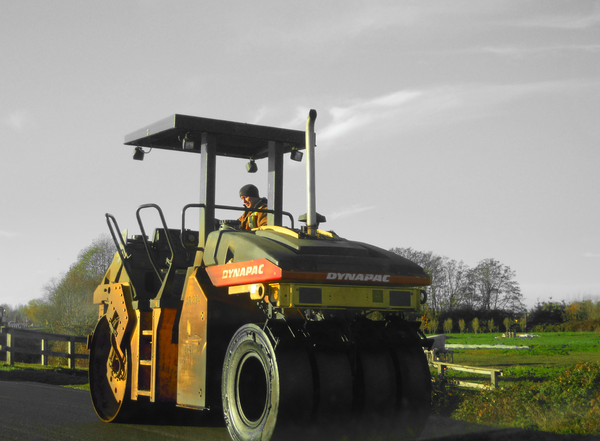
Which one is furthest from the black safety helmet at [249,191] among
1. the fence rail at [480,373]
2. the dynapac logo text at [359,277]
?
the fence rail at [480,373]

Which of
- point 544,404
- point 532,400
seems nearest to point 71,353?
point 532,400

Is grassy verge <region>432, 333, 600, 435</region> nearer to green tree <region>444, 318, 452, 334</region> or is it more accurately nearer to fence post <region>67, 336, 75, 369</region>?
fence post <region>67, 336, 75, 369</region>

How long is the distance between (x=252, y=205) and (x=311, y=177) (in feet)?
5.74

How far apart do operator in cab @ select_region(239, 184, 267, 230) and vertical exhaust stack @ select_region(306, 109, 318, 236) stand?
4.69 feet

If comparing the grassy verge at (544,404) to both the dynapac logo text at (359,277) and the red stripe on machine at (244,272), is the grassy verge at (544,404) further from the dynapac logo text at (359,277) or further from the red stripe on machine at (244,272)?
the red stripe on machine at (244,272)

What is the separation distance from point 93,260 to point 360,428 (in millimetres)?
65653

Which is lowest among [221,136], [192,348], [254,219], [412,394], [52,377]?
[52,377]

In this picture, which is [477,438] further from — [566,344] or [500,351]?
[566,344]

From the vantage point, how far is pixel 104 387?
8.34m

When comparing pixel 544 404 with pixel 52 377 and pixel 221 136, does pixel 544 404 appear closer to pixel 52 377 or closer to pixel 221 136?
pixel 221 136

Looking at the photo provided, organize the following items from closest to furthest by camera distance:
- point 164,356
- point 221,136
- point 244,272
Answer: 1. point 244,272
2. point 164,356
3. point 221,136

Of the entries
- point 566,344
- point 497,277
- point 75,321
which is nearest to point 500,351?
point 566,344

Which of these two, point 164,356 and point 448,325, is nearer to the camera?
point 164,356

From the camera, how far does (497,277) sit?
265 feet
